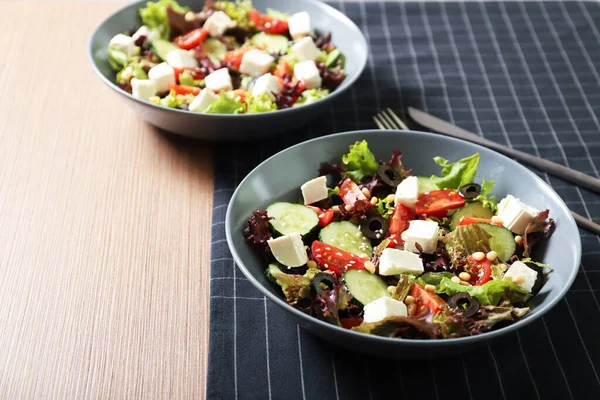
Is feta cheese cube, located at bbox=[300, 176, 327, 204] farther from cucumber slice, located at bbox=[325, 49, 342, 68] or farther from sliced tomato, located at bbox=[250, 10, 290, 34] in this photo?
sliced tomato, located at bbox=[250, 10, 290, 34]

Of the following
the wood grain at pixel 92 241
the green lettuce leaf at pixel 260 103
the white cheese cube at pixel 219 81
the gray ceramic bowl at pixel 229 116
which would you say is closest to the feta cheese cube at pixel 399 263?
the wood grain at pixel 92 241

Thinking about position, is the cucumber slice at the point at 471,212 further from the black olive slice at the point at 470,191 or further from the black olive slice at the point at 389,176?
the black olive slice at the point at 389,176

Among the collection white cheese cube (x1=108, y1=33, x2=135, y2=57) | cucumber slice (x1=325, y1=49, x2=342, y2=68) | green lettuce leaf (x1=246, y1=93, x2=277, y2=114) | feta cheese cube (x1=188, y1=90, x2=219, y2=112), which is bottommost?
cucumber slice (x1=325, y1=49, x2=342, y2=68)

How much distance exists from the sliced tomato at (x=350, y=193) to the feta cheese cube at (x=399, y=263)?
299 mm

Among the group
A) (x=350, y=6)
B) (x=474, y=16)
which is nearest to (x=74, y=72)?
(x=350, y=6)

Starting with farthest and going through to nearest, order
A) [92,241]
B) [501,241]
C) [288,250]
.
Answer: [92,241], [501,241], [288,250]

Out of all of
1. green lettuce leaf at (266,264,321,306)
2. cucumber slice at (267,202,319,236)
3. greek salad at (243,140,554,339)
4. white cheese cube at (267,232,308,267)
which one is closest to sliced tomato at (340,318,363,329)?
greek salad at (243,140,554,339)

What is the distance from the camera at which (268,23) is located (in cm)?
302

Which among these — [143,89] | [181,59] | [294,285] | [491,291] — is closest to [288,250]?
[294,285]

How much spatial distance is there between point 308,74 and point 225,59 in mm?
414

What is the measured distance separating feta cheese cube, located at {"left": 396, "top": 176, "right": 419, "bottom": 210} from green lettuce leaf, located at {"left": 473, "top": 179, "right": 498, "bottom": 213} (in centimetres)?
19

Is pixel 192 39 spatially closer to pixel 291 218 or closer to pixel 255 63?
pixel 255 63

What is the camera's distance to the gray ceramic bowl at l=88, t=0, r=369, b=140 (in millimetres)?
2338

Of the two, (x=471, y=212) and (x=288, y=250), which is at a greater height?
(x=288, y=250)
